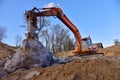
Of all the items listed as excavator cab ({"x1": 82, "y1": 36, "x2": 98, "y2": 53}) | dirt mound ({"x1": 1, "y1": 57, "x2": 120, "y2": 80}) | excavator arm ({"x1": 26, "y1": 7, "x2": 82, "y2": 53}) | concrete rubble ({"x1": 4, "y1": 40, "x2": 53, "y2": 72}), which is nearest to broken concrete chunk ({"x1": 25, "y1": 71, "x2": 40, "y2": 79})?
dirt mound ({"x1": 1, "y1": 57, "x2": 120, "y2": 80})

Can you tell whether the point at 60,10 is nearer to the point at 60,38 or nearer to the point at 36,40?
the point at 36,40

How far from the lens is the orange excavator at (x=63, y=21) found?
39.6 ft

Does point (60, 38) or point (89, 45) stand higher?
point (60, 38)

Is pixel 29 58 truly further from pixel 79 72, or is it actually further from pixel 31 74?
pixel 79 72

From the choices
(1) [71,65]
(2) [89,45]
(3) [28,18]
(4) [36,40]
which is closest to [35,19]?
(3) [28,18]

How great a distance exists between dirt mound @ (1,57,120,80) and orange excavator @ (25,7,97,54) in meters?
3.50

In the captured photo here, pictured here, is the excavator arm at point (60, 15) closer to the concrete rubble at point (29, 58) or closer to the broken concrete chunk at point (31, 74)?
the concrete rubble at point (29, 58)

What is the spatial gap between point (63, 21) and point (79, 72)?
815 centimetres

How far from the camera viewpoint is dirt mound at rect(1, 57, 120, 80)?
7398 mm

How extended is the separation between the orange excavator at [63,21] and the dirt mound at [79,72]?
3.50m

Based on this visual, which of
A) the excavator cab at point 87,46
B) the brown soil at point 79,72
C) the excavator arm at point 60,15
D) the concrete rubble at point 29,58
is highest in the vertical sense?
the excavator arm at point 60,15

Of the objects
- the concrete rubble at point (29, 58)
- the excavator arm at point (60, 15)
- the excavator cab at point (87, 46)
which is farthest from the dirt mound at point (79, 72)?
the excavator cab at point (87, 46)

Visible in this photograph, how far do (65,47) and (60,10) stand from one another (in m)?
33.9

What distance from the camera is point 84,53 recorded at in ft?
54.3
